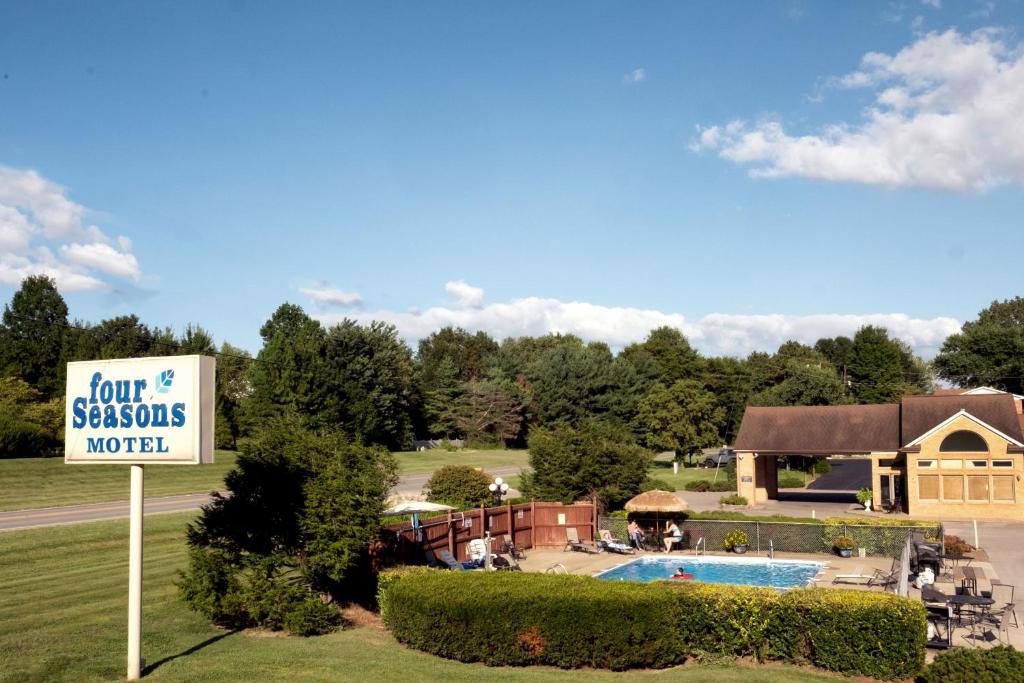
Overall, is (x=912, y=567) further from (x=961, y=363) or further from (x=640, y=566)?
(x=961, y=363)

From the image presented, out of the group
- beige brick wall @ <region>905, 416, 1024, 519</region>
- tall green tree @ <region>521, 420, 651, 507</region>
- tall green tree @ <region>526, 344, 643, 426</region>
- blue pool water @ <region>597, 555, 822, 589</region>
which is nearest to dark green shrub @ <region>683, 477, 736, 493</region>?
beige brick wall @ <region>905, 416, 1024, 519</region>

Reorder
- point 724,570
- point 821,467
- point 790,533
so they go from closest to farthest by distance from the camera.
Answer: point 724,570, point 790,533, point 821,467

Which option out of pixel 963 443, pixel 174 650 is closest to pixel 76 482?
pixel 174 650

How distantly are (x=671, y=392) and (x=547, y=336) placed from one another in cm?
5411

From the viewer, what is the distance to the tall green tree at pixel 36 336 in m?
68.3

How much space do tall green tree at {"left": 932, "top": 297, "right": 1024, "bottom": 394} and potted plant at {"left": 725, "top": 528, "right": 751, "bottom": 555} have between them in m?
77.6

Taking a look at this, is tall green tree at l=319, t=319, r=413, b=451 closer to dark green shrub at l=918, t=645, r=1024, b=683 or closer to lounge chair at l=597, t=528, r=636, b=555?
lounge chair at l=597, t=528, r=636, b=555

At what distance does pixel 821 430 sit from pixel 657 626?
35070 mm

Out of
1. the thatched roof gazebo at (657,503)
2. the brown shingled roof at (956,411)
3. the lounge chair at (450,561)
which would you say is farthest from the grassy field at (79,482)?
the brown shingled roof at (956,411)

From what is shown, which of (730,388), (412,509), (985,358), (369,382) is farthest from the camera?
(730,388)

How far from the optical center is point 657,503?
31.3 metres

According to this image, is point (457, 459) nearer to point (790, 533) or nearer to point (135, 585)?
point (790, 533)

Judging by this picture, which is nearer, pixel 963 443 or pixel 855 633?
pixel 855 633

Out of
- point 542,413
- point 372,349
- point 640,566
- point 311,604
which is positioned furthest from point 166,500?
point 542,413
